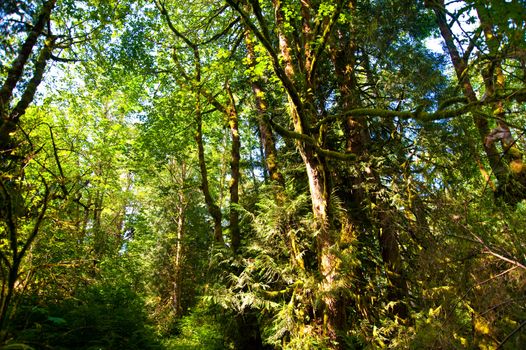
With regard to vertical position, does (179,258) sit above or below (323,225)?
above

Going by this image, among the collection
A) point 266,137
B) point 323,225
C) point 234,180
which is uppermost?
point 266,137

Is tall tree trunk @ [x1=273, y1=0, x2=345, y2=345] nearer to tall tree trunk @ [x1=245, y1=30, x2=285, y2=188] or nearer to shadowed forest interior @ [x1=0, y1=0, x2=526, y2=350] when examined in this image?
shadowed forest interior @ [x1=0, y1=0, x2=526, y2=350]

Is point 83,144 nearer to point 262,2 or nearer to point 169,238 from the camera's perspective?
point 169,238

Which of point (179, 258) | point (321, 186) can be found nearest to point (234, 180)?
point (321, 186)

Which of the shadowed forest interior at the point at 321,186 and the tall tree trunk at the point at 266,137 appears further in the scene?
the tall tree trunk at the point at 266,137

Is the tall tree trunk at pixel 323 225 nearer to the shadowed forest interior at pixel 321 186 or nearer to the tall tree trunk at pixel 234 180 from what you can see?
the shadowed forest interior at pixel 321 186

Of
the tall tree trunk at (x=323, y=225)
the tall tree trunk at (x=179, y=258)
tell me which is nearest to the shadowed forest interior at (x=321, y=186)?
the tall tree trunk at (x=323, y=225)

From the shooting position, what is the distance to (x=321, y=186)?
6.16 m

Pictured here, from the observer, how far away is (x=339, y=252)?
18.9 ft

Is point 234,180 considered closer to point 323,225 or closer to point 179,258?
point 323,225

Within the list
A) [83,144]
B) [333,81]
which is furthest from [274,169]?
[83,144]

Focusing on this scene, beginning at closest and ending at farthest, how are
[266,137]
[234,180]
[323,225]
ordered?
[323,225], [266,137], [234,180]

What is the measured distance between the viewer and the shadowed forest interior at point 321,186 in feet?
12.4

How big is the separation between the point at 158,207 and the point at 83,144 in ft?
17.6
